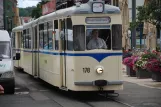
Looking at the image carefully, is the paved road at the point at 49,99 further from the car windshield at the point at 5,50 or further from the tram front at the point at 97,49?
the car windshield at the point at 5,50

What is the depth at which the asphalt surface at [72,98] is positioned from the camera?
571 inches

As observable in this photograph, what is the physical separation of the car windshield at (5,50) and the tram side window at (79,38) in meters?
3.62

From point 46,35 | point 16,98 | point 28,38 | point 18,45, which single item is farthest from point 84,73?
point 18,45

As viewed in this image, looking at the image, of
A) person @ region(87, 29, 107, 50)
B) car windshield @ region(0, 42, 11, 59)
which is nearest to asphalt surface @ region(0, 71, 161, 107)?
car windshield @ region(0, 42, 11, 59)

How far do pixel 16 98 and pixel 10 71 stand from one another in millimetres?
1119

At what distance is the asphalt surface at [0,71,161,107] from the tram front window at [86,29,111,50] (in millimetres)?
1684

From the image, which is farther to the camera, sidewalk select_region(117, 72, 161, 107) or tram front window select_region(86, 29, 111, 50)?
tram front window select_region(86, 29, 111, 50)

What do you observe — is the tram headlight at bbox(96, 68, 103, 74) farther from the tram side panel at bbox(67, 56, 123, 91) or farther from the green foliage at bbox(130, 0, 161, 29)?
the green foliage at bbox(130, 0, 161, 29)

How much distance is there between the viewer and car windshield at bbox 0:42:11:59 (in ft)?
58.4

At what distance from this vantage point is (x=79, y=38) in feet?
49.8

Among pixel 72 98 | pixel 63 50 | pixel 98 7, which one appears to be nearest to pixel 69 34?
pixel 63 50

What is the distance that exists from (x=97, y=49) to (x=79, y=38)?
64cm

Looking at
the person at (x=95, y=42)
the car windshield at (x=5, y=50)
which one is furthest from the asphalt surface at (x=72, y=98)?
the person at (x=95, y=42)

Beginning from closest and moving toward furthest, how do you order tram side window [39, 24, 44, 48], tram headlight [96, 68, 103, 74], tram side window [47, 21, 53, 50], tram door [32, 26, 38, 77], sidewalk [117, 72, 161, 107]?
sidewalk [117, 72, 161, 107] → tram headlight [96, 68, 103, 74] → tram side window [47, 21, 53, 50] → tram side window [39, 24, 44, 48] → tram door [32, 26, 38, 77]
